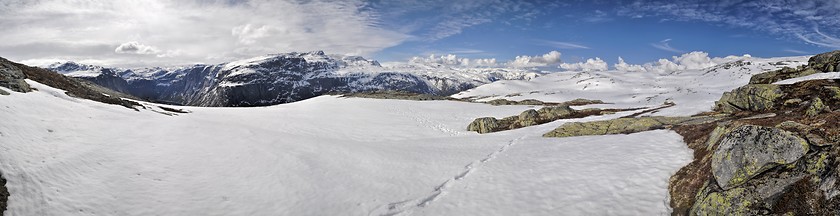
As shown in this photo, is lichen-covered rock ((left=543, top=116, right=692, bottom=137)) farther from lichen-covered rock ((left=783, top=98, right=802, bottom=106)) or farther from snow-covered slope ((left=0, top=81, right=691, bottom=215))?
lichen-covered rock ((left=783, top=98, right=802, bottom=106))

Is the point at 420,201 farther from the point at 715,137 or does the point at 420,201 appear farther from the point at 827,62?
the point at 827,62

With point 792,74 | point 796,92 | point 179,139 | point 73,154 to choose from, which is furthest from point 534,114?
point 73,154

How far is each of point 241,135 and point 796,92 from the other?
3903 centimetres

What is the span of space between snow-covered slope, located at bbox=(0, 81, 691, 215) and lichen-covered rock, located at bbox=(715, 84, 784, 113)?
33.7ft

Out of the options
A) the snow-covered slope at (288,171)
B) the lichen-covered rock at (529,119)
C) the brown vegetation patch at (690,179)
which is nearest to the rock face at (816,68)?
the lichen-covered rock at (529,119)

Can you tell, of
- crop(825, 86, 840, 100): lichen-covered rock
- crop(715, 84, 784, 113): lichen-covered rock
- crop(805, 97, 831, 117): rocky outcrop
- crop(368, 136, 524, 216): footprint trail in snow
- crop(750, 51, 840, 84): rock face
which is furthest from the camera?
crop(750, 51, 840, 84): rock face

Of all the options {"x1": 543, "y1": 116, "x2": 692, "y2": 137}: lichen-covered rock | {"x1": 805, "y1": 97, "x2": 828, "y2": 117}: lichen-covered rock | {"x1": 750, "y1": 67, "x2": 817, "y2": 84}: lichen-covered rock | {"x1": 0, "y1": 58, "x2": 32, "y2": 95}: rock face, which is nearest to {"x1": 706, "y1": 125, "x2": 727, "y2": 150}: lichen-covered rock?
{"x1": 805, "y1": 97, "x2": 828, "y2": 117}: lichen-covered rock

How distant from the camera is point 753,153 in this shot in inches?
473

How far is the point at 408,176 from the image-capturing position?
19.6 metres

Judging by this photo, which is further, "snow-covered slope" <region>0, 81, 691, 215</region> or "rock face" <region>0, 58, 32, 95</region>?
"rock face" <region>0, 58, 32, 95</region>

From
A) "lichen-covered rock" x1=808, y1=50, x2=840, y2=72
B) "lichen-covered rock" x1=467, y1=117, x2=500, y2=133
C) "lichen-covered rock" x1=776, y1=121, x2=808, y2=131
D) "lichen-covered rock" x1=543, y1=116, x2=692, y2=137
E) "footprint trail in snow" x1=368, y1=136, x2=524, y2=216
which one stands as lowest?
"footprint trail in snow" x1=368, y1=136, x2=524, y2=216

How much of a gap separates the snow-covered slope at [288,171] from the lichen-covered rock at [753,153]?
2231 mm

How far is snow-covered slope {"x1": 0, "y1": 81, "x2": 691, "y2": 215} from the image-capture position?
13.9 m

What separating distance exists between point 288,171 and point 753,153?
18940 mm
